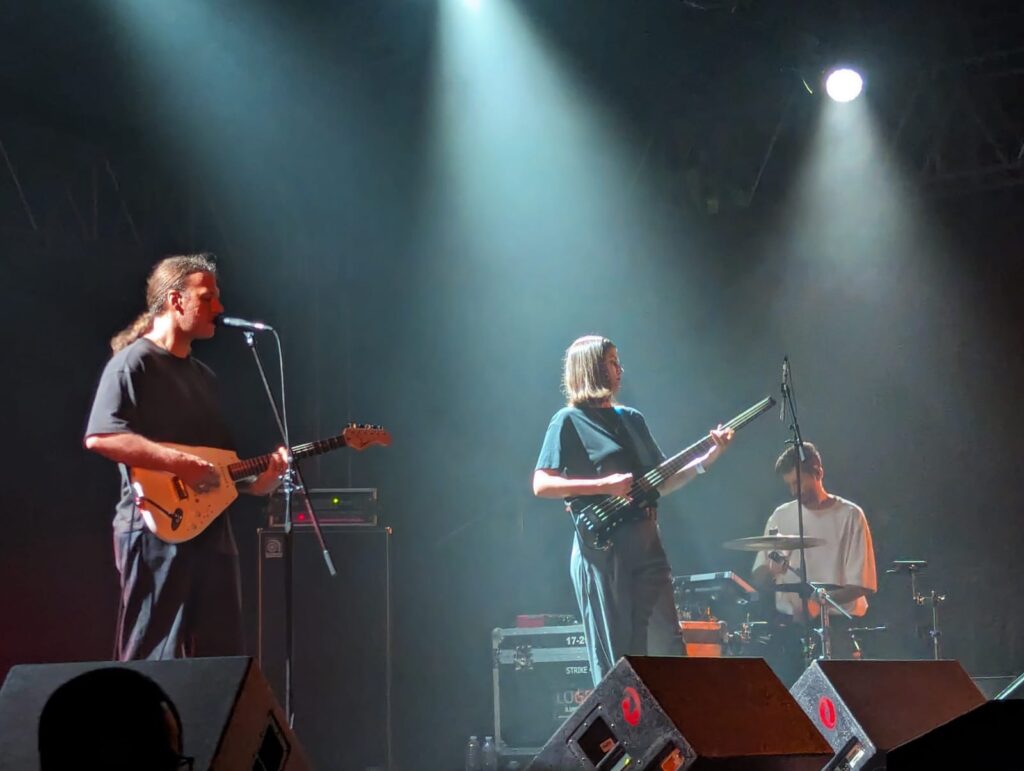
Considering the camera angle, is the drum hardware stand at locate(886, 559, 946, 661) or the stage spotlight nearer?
the drum hardware stand at locate(886, 559, 946, 661)

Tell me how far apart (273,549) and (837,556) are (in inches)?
124

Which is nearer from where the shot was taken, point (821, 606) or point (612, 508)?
point (612, 508)

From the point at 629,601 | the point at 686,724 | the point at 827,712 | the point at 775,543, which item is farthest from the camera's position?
the point at 775,543

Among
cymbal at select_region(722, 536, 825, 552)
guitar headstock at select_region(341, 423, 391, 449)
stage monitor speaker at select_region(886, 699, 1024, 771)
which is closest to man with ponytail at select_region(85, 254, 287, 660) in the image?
guitar headstock at select_region(341, 423, 391, 449)

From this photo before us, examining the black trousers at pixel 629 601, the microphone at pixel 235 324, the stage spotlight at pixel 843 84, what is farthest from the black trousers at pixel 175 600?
the stage spotlight at pixel 843 84

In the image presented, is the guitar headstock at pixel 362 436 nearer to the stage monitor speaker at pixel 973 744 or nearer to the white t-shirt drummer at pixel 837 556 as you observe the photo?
the white t-shirt drummer at pixel 837 556

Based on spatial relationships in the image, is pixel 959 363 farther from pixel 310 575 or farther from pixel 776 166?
pixel 310 575

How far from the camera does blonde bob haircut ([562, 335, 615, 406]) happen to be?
4.59 metres

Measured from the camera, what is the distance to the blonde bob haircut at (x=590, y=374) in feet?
15.1

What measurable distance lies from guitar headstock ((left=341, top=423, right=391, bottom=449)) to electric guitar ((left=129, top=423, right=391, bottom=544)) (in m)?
0.69

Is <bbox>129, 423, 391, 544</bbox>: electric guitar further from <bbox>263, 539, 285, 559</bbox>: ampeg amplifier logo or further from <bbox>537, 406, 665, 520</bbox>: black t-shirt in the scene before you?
<bbox>263, 539, 285, 559</bbox>: ampeg amplifier logo

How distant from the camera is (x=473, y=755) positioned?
6301 millimetres

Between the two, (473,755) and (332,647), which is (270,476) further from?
(473,755)

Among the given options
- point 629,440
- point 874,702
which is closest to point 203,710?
point 874,702
